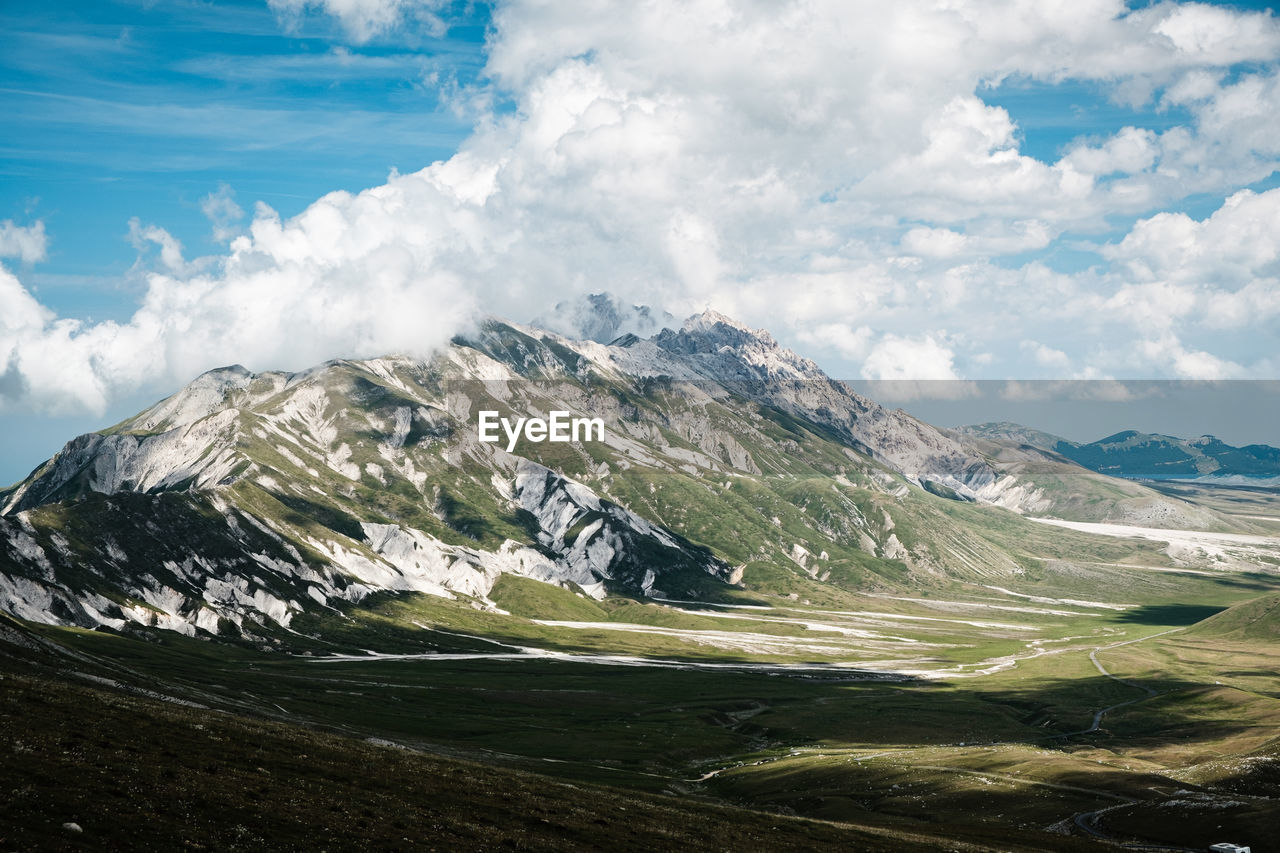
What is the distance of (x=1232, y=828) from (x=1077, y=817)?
53.4ft

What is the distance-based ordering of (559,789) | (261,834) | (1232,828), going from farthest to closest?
1. (1232,828)
2. (559,789)
3. (261,834)

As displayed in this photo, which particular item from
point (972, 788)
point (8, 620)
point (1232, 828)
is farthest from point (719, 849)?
point (8, 620)

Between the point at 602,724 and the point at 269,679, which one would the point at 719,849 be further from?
the point at 269,679

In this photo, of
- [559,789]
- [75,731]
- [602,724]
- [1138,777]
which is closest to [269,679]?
[602,724]

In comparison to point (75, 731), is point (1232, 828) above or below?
below

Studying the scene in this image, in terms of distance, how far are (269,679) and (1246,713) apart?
20817 cm

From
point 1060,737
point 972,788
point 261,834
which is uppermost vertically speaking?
point 261,834

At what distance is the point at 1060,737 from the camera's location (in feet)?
648

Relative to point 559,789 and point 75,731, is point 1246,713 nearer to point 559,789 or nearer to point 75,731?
point 559,789

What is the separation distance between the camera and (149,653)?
199750 mm

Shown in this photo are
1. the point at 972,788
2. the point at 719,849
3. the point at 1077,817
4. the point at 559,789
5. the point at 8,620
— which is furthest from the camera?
the point at 8,620

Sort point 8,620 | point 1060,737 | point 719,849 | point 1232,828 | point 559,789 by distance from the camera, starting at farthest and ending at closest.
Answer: point 1060,737 < point 8,620 < point 1232,828 < point 559,789 < point 719,849

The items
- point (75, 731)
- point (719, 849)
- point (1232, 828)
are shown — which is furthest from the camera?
point (1232, 828)

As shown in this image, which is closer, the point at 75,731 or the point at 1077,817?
the point at 75,731
